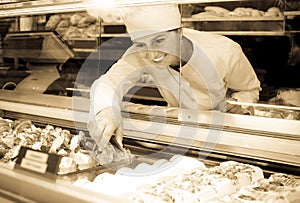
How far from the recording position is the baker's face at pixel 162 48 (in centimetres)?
167

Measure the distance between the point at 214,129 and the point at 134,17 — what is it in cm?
61

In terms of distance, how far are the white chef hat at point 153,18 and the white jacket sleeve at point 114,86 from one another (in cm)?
19

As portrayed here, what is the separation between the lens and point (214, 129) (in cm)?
141

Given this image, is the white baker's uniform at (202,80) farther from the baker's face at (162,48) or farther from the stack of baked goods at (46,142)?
the stack of baked goods at (46,142)

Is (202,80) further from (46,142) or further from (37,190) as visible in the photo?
(37,190)

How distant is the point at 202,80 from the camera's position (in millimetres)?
1712

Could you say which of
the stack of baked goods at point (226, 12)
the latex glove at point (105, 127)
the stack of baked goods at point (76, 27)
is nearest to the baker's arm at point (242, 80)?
the stack of baked goods at point (226, 12)

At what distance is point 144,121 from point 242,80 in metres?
0.41

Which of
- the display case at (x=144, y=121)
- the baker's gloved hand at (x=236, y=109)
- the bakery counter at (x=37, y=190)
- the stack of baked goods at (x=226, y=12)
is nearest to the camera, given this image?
the bakery counter at (x=37, y=190)

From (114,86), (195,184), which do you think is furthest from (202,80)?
(195,184)

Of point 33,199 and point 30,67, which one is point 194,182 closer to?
point 33,199

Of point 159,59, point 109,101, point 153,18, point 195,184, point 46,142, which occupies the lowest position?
point 46,142

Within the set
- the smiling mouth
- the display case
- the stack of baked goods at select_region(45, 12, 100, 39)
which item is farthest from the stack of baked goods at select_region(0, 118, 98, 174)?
the stack of baked goods at select_region(45, 12, 100, 39)

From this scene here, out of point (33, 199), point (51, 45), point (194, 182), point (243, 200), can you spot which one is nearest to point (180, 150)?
point (194, 182)
